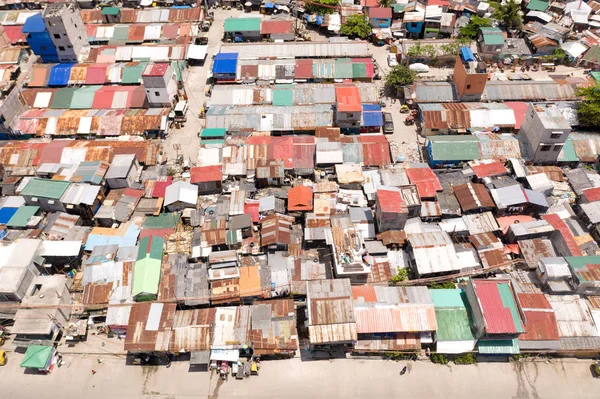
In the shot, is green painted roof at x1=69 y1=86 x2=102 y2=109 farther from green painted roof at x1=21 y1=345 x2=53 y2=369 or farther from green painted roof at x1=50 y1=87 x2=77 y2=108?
green painted roof at x1=21 y1=345 x2=53 y2=369

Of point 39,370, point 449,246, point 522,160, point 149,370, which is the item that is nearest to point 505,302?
point 449,246

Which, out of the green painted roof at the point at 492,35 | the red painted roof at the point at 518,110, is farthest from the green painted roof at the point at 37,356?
the green painted roof at the point at 492,35

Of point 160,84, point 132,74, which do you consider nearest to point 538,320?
point 160,84

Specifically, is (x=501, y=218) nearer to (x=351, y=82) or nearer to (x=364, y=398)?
(x=364, y=398)

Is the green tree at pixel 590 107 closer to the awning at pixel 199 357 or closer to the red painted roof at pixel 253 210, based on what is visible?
the red painted roof at pixel 253 210

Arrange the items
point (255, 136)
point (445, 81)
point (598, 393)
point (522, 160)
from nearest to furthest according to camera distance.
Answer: point (598, 393)
point (522, 160)
point (255, 136)
point (445, 81)

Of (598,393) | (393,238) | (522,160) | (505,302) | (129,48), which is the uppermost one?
(129,48)

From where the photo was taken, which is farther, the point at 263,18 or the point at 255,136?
the point at 263,18
